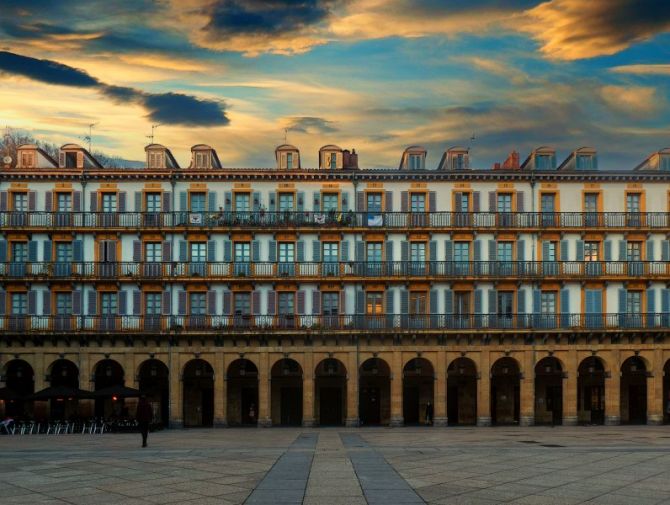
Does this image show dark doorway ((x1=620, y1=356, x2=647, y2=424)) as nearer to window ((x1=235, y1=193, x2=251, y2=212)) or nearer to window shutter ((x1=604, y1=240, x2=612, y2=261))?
window shutter ((x1=604, y1=240, x2=612, y2=261))

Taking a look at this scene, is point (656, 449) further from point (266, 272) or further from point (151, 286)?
point (151, 286)

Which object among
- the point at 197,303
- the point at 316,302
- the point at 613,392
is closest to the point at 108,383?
the point at 197,303

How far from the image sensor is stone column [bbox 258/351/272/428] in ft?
184

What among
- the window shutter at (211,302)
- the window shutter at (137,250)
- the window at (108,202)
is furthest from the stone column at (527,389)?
the window at (108,202)

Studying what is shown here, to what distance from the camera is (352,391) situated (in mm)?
56344

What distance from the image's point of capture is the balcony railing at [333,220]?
57312 millimetres

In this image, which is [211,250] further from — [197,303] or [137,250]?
[137,250]

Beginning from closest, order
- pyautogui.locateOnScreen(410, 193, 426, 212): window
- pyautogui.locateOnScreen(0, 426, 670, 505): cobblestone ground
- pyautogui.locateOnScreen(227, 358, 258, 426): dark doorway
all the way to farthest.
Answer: pyautogui.locateOnScreen(0, 426, 670, 505): cobblestone ground → pyautogui.locateOnScreen(410, 193, 426, 212): window → pyautogui.locateOnScreen(227, 358, 258, 426): dark doorway

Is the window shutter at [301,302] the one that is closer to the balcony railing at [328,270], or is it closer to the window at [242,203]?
the balcony railing at [328,270]

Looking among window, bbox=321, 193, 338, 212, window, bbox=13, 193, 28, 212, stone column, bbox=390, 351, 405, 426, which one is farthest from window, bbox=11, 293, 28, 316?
stone column, bbox=390, 351, 405, 426

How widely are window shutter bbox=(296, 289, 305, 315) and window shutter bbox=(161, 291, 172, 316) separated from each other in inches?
333

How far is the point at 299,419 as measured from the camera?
198ft

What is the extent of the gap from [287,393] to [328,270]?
9.74 metres

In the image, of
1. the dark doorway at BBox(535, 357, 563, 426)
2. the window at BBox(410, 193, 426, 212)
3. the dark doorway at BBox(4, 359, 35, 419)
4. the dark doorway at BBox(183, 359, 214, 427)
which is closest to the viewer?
the window at BBox(410, 193, 426, 212)
